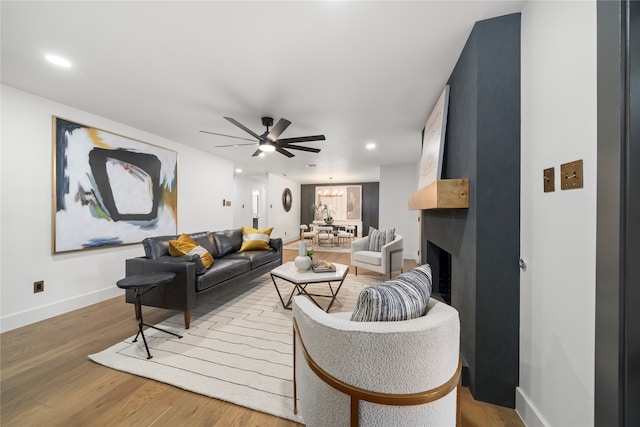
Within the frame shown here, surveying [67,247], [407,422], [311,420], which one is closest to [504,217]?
[407,422]

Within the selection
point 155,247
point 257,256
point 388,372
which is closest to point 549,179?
point 388,372

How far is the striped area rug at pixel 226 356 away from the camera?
1.57 m

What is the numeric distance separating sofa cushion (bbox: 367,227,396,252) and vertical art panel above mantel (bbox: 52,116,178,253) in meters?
3.58

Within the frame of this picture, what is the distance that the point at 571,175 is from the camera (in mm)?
1061

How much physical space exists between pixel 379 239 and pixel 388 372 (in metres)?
3.54

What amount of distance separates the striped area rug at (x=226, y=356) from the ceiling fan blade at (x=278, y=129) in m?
1.92

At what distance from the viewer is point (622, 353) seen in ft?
2.70

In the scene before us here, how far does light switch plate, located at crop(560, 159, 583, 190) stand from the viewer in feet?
3.35

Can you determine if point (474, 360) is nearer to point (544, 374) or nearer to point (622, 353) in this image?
point (544, 374)

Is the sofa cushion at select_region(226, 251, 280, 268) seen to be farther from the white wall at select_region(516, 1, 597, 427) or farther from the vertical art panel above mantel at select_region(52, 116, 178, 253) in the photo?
the white wall at select_region(516, 1, 597, 427)

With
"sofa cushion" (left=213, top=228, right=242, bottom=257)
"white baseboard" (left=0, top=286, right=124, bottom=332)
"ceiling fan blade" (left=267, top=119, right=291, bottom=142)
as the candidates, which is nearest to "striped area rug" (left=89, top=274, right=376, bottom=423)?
"sofa cushion" (left=213, top=228, right=242, bottom=257)

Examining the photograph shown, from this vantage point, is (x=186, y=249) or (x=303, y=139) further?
(x=303, y=139)

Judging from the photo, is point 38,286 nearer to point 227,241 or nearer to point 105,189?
point 105,189

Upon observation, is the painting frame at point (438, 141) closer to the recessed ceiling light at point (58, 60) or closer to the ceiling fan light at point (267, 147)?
the ceiling fan light at point (267, 147)
